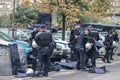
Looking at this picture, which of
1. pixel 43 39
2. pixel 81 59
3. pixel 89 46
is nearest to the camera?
pixel 43 39

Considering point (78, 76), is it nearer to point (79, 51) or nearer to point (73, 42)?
point (79, 51)

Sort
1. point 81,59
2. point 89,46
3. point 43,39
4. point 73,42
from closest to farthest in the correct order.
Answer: point 43,39, point 89,46, point 81,59, point 73,42

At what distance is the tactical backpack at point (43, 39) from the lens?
12.7 meters

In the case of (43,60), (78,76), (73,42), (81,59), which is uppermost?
(73,42)

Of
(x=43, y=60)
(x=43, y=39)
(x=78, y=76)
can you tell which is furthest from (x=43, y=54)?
(x=78, y=76)

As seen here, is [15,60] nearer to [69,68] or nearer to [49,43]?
[49,43]

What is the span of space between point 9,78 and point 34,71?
0.98 metres

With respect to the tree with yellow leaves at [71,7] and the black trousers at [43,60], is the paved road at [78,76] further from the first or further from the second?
the tree with yellow leaves at [71,7]

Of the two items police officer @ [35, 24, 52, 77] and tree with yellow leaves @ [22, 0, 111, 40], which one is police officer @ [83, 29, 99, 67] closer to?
police officer @ [35, 24, 52, 77]

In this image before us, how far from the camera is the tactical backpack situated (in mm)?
12742

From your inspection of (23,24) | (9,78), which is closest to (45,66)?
(9,78)

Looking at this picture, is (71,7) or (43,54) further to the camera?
(71,7)

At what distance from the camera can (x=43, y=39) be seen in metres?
12.8

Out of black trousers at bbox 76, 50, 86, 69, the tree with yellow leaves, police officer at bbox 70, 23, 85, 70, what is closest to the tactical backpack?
police officer at bbox 70, 23, 85, 70
